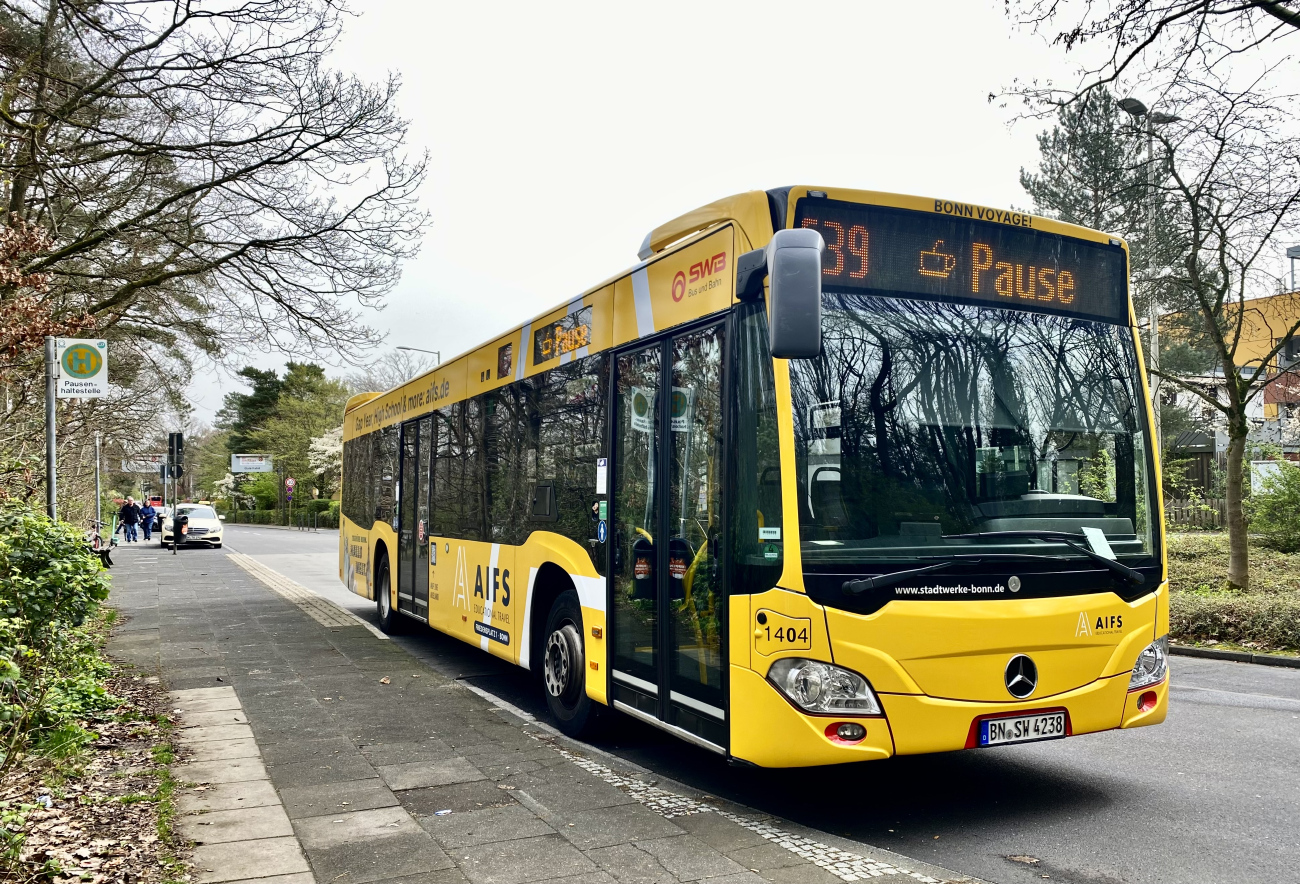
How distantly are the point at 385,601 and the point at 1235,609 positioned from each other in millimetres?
10344

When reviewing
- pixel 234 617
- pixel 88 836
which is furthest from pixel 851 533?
pixel 234 617

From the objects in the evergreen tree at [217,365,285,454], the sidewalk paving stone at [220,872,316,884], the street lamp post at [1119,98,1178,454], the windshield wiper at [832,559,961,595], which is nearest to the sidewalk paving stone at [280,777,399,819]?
the sidewalk paving stone at [220,872,316,884]

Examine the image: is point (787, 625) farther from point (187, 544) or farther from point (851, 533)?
point (187, 544)

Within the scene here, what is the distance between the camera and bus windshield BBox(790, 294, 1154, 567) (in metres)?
4.94

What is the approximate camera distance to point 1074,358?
5.61 metres

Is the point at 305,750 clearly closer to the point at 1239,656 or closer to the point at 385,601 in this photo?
the point at 385,601

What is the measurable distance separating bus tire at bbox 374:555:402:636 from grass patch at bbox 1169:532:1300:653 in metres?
9.50

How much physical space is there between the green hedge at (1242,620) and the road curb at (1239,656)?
0.36 m

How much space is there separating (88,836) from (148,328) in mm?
12680

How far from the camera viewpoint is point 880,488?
496 centimetres

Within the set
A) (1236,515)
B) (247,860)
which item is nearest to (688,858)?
(247,860)

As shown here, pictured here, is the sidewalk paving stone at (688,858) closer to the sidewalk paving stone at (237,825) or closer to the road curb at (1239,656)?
the sidewalk paving stone at (237,825)

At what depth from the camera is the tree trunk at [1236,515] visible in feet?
45.9

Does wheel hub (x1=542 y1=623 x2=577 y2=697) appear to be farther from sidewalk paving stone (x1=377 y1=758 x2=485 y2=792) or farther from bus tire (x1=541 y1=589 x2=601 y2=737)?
sidewalk paving stone (x1=377 y1=758 x2=485 y2=792)
